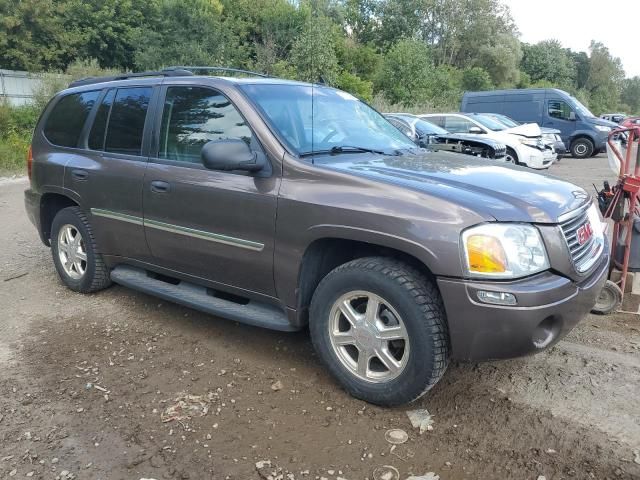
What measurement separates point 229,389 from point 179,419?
1.29 feet

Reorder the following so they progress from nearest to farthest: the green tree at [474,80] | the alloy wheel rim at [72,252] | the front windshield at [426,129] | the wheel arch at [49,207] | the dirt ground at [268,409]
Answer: the dirt ground at [268,409], the alloy wheel rim at [72,252], the wheel arch at [49,207], the front windshield at [426,129], the green tree at [474,80]

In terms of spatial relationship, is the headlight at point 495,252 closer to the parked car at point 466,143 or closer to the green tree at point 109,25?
the parked car at point 466,143

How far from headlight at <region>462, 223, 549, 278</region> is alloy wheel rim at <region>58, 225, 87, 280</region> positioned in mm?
3450

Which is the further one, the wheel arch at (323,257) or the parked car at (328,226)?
the wheel arch at (323,257)

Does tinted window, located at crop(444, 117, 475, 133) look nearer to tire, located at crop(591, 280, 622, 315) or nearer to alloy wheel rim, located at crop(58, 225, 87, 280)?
tire, located at crop(591, 280, 622, 315)

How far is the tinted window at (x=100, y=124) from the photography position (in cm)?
455

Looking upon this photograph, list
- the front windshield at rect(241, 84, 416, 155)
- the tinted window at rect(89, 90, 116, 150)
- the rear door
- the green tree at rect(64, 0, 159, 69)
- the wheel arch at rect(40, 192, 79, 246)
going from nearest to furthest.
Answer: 1. the front windshield at rect(241, 84, 416, 155)
2. the rear door
3. the tinted window at rect(89, 90, 116, 150)
4. the wheel arch at rect(40, 192, 79, 246)
5. the green tree at rect(64, 0, 159, 69)

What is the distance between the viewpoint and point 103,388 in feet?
11.2

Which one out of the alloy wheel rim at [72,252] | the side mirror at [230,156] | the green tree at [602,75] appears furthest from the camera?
the green tree at [602,75]

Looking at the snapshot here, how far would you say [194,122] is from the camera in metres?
3.92

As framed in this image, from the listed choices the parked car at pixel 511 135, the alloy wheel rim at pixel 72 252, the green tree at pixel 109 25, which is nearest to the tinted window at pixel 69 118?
the alloy wheel rim at pixel 72 252

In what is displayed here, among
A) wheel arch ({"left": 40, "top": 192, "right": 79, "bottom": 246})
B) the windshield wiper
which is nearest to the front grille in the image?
the windshield wiper

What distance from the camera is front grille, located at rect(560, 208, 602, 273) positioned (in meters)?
2.94

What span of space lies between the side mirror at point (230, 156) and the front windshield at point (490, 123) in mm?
13173
